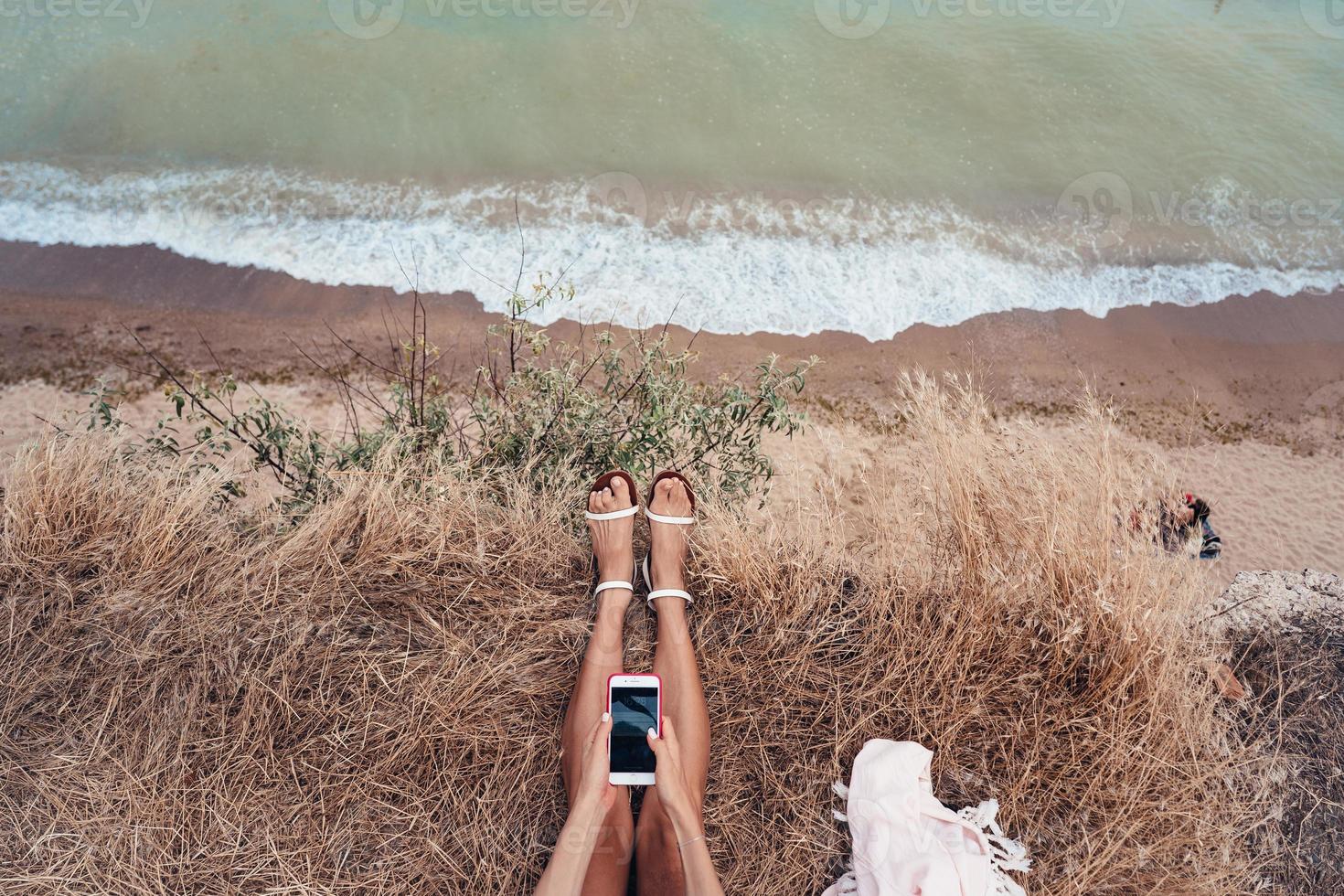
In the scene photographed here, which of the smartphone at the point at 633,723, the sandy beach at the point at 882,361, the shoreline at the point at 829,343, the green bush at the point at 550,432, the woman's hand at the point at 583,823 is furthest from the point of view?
the shoreline at the point at 829,343

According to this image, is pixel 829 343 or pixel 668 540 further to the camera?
pixel 829 343

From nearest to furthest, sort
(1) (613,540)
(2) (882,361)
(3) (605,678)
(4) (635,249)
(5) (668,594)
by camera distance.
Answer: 1. (3) (605,678)
2. (5) (668,594)
3. (1) (613,540)
4. (2) (882,361)
5. (4) (635,249)

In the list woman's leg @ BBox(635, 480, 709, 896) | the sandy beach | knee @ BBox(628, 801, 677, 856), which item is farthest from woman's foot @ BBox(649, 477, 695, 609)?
the sandy beach

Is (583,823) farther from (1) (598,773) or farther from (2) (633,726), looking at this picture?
(2) (633,726)

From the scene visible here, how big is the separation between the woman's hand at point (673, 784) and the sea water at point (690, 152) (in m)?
4.14

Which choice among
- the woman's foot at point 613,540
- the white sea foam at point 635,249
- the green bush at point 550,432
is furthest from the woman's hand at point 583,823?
the white sea foam at point 635,249

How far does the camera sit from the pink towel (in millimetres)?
2338

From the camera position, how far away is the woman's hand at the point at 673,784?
2.27 m

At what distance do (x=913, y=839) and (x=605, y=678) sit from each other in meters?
1.18

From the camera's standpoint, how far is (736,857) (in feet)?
8.21

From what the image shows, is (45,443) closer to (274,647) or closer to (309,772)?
(274,647)

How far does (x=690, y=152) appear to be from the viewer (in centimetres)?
727

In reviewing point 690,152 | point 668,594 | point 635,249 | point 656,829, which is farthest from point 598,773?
point 690,152

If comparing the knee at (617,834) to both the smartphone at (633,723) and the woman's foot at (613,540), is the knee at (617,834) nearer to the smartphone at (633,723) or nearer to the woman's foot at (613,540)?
the smartphone at (633,723)
